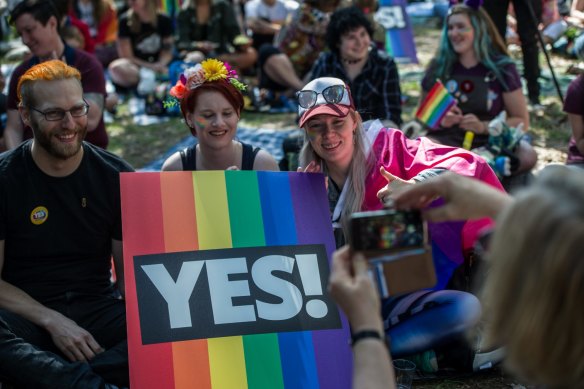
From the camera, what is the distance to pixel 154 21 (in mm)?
9312

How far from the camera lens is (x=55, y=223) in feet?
11.5

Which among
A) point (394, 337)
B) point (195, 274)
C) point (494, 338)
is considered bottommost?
point (394, 337)

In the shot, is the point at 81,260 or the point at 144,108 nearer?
the point at 81,260

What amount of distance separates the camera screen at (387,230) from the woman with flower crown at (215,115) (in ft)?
6.72

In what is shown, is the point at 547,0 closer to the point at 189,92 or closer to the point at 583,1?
the point at 583,1

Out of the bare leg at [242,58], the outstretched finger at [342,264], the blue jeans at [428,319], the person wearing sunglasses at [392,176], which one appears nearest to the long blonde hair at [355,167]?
the person wearing sunglasses at [392,176]

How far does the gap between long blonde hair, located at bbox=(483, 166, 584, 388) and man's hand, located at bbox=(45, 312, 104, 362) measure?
2.19 meters

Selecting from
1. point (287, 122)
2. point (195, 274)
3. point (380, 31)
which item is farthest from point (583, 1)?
point (195, 274)

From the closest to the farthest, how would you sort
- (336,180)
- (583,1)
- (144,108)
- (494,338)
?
(494,338)
(336,180)
(583,1)
(144,108)

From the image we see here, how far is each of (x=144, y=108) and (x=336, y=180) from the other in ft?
17.9

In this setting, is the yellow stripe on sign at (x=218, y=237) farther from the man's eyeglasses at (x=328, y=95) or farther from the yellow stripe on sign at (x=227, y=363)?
the man's eyeglasses at (x=328, y=95)

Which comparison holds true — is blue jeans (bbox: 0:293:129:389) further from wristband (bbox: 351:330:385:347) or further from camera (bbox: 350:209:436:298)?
wristband (bbox: 351:330:385:347)

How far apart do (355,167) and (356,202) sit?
0.62 ft

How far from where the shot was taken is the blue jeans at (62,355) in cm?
312
